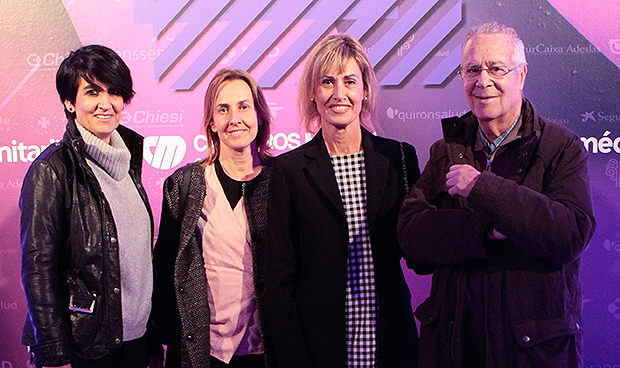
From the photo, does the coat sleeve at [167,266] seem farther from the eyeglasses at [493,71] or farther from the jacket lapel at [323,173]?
the eyeglasses at [493,71]

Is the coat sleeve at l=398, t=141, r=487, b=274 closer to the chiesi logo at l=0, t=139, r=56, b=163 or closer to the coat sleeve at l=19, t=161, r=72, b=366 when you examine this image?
the coat sleeve at l=19, t=161, r=72, b=366

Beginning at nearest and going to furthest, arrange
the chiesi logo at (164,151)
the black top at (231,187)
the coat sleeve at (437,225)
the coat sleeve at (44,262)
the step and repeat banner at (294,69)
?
the coat sleeve at (437,225)
the coat sleeve at (44,262)
the black top at (231,187)
the step and repeat banner at (294,69)
the chiesi logo at (164,151)

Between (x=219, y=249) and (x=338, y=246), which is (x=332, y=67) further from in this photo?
(x=219, y=249)

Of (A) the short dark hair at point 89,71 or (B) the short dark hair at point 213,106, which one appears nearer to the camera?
(A) the short dark hair at point 89,71

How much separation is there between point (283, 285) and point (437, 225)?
0.70 m

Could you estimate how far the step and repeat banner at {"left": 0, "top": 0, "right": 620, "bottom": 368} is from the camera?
3.19 m

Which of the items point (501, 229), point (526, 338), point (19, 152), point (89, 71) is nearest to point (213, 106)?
point (89, 71)

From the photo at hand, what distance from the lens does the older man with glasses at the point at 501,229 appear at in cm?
161

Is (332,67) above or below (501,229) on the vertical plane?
above

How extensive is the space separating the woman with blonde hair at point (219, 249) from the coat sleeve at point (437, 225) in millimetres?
754

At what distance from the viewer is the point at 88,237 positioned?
6.73 feet

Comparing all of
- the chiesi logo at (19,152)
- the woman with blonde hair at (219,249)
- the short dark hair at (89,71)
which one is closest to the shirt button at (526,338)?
the woman with blonde hair at (219,249)

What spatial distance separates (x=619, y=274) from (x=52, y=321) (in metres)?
3.39

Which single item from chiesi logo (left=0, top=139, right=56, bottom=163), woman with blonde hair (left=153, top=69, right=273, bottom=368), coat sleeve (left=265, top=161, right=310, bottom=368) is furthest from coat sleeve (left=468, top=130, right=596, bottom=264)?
chiesi logo (left=0, top=139, right=56, bottom=163)
